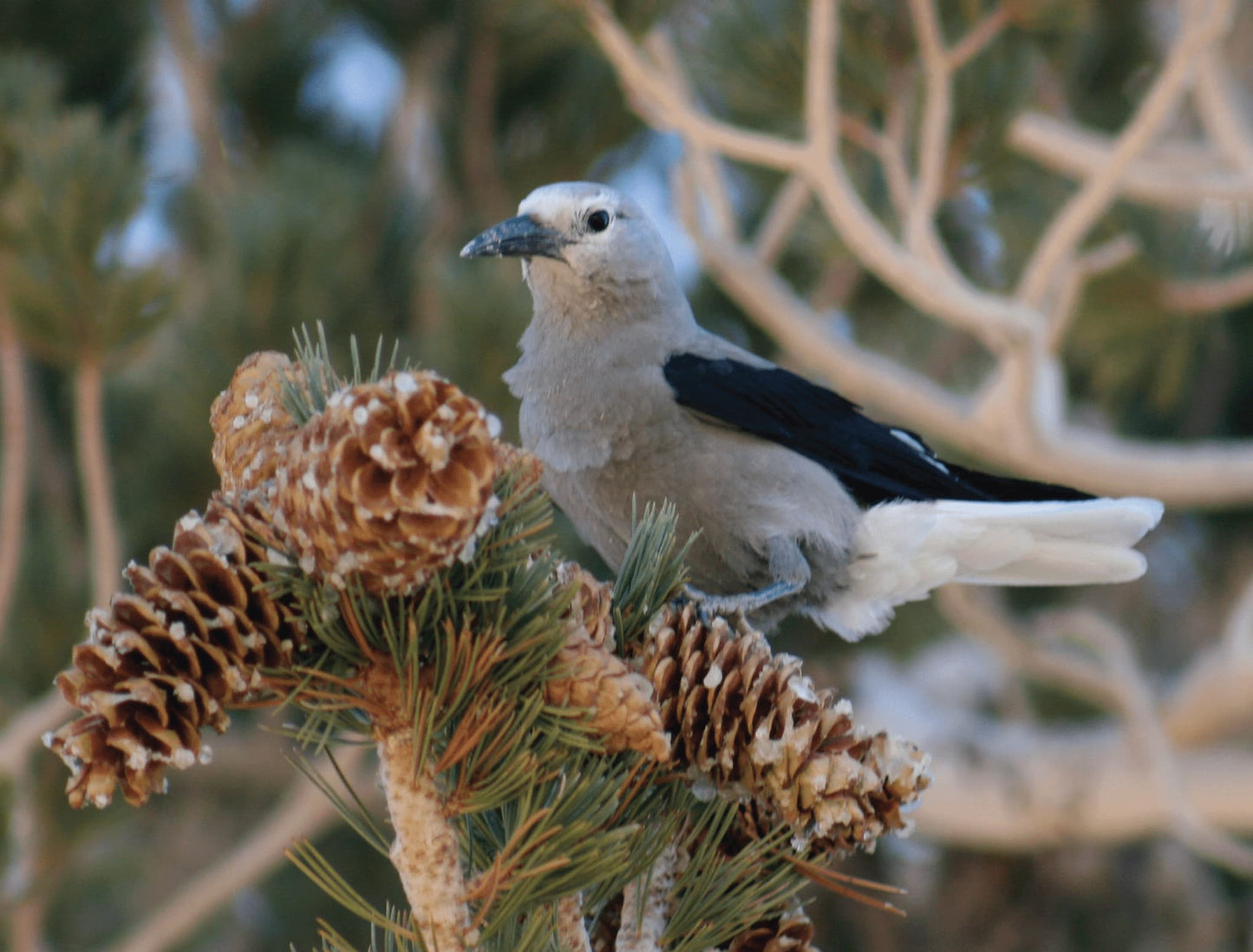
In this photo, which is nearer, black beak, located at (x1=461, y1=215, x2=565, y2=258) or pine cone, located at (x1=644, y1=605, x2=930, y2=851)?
pine cone, located at (x1=644, y1=605, x2=930, y2=851)

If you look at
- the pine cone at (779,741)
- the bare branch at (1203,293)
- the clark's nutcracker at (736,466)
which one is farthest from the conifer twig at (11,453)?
the bare branch at (1203,293)

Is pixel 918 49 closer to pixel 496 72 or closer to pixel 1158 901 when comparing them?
pixel 496 72

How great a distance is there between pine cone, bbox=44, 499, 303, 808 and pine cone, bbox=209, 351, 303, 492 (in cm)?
12

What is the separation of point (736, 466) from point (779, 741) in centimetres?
84

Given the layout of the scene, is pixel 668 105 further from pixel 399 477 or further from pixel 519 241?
pixel 399 477

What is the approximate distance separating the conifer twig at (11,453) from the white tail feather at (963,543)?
146 centimetres

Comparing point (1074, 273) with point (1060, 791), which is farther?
point (1060, 791)

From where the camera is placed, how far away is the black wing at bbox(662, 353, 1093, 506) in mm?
1891

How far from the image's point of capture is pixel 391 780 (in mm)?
936

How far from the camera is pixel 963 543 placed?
204 centimetres

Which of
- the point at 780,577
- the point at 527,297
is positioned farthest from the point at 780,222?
the point at 780,577

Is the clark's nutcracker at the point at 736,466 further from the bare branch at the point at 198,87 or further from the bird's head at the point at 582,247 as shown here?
the bare branch at the point at 198,87

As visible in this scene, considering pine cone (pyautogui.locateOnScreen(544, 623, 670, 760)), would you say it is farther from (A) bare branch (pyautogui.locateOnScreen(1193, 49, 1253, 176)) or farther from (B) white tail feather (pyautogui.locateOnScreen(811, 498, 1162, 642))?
(A) bare branch (pyautogui.locateOnScreen(1193, 49, 1253, 176))

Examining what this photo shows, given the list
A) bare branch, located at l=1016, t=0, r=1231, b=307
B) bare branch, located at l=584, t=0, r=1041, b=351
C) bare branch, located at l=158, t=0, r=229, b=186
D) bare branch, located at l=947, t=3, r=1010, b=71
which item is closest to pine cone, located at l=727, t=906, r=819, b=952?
bare branch, located at l=584, t=0, r=1041, b=351
